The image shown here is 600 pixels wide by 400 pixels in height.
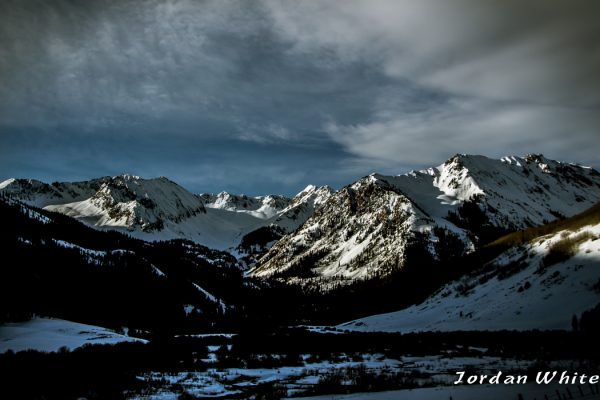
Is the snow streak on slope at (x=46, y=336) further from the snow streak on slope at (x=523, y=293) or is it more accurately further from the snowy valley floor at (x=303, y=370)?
the snow streak on slope at (x=523, y=293)

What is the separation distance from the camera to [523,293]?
3223 inches

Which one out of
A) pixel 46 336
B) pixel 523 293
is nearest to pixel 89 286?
pixel 46 336

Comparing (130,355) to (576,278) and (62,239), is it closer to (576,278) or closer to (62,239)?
(576,278)

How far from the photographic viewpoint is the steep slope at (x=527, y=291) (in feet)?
219

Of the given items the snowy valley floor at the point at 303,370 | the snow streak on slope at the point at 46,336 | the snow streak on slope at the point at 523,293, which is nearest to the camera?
the snowy valley floor at the point at 303,370

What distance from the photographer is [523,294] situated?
81500 millimetres

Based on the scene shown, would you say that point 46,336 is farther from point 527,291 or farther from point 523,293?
point 527,291

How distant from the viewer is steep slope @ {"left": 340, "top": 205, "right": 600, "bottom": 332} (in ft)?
219

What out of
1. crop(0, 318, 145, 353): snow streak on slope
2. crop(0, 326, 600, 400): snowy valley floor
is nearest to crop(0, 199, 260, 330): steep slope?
crop(0, 318, 145, 353): snow streak on slope

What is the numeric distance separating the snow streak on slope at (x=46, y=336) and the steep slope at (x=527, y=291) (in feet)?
203

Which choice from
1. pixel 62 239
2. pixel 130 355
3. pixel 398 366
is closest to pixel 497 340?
pixel 398 366

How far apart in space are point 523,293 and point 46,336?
259ft

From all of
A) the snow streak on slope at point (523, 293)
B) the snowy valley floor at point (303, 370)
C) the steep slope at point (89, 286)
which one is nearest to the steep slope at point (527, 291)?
the snow streak on slope at point (523, 293)

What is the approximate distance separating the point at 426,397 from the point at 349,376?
38.9ft
